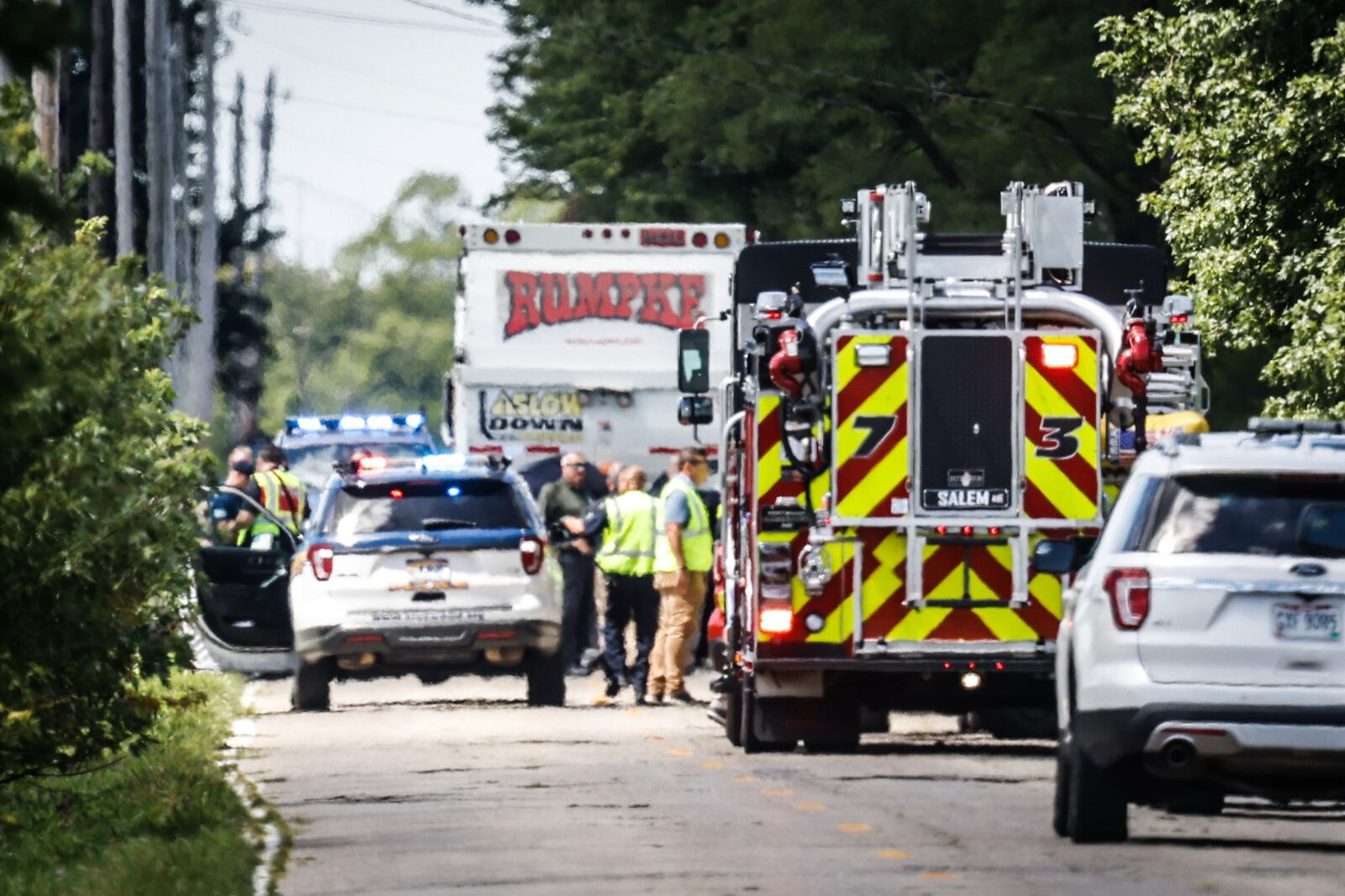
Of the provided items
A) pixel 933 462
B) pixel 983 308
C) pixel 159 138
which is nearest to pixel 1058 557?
pixel 933 462

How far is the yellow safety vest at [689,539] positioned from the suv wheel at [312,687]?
253 centimetres

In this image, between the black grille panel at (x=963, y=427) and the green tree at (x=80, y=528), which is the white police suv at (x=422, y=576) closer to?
the black grille panel at (x=963, y=427)

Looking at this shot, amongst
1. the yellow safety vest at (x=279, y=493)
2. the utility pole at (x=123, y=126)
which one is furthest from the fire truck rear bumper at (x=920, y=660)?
the utility pole at (x=123, y=126)

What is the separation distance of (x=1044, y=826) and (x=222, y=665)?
434 inches

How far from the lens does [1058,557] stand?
39.0ft

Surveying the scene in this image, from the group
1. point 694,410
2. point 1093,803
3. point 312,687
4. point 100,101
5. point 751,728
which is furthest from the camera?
point 100,101

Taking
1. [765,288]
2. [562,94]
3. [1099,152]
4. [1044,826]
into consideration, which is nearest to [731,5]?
[562,94]

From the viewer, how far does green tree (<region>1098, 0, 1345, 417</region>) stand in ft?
67.0

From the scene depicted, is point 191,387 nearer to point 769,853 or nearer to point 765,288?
point 765,288

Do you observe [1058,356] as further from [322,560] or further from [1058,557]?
[322,560]

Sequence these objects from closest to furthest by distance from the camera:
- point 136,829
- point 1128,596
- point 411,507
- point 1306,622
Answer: point 1306,622 → point 1128,596 → point 136,829 → point 411,507

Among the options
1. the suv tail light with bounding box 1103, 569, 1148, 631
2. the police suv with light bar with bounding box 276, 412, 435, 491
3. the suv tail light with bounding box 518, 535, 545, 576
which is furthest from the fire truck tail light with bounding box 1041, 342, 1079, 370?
the police suv with light bar with bounding box 276, 412, 435, 491

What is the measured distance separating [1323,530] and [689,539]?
1181 centimetres

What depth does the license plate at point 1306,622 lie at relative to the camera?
10.7m
